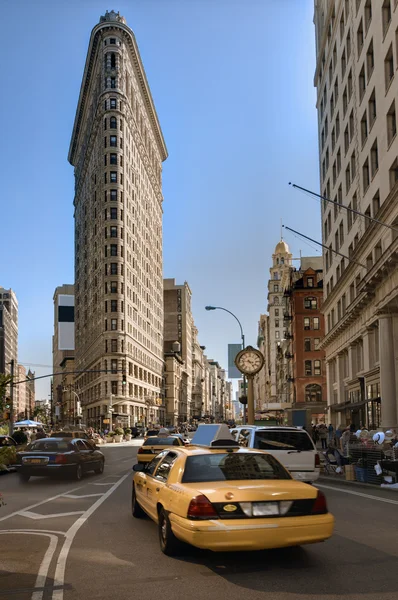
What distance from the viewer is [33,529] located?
10820 mm

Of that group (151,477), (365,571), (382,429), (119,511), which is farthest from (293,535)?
(382,429)

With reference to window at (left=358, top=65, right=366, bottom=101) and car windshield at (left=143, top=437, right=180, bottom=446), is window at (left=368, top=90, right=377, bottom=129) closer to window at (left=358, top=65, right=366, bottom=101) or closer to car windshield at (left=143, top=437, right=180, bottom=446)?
window at (left=358, top=65, right=366, bottom=101)

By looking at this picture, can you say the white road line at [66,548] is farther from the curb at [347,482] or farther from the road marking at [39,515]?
the curb at [347,482]

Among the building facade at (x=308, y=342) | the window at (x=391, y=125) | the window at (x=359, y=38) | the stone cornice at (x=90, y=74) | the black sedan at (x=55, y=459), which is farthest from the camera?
the stone cornice at (x=90, y=74)

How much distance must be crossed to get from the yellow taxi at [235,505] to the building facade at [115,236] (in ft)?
263

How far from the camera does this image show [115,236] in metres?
94.9

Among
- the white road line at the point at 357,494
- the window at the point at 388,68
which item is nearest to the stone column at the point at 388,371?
the window at the point at 388,68

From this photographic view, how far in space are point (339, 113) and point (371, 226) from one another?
53.3 feet

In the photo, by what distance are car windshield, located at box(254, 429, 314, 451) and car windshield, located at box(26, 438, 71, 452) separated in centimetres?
721

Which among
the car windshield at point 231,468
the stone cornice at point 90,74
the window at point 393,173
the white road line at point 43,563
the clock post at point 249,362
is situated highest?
the stone cornice at point 90,74

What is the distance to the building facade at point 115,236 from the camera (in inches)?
3661

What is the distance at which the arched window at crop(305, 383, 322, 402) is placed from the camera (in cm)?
8244

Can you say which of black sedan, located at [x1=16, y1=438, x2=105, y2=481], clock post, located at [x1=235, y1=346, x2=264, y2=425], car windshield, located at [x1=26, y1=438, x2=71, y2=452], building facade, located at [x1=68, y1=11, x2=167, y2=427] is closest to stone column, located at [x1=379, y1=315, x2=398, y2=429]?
clock post, located at [x1=235, y1=346, x2=264, y2=425]

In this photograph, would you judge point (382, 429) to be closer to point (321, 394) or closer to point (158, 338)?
point (321, 394)
